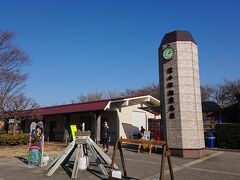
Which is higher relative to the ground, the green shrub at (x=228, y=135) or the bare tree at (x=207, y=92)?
the bare tree at (x=207, y=92)

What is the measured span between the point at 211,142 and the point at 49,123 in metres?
18.4

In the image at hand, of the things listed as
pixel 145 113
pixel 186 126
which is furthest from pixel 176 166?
pixel 145 113

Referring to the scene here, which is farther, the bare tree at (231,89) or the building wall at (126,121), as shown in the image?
the bare tree at (231,89)

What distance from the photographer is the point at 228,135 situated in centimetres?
1770

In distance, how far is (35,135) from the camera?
12500mm

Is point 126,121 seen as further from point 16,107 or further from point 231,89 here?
point 231,89

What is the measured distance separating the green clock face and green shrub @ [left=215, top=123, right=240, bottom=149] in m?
6.83

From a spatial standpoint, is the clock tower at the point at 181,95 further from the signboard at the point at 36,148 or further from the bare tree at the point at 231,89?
the bare tree at the point at 231,89

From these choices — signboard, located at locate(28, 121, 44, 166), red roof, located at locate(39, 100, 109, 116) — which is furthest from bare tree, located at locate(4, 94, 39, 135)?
signboard, located at locate(28, 121, 44, 166)

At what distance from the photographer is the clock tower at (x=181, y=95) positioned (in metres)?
14.4

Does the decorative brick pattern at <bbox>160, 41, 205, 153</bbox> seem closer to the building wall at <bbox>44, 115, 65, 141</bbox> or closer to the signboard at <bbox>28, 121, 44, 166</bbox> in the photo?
the signboard at <bbox>28, 121, 44, 166</bbox>

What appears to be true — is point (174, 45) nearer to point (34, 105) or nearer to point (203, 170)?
point (203, 170)

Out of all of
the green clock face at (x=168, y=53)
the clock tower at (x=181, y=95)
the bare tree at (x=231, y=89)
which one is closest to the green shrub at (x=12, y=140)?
the clock tower at (x=181, y=95)

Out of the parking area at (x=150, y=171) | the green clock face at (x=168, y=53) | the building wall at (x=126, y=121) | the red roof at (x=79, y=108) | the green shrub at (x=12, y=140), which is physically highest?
the green clock face at (x=168, y=53)
